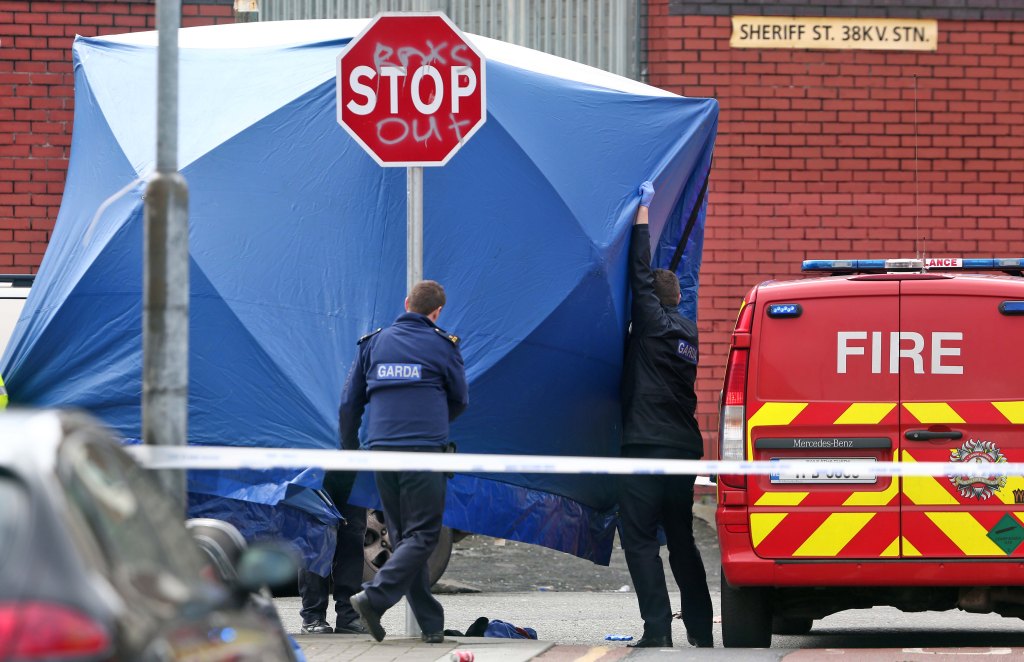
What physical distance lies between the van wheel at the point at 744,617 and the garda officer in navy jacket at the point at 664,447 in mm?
494

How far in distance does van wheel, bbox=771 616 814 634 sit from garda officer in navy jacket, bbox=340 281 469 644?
2246 millimetres

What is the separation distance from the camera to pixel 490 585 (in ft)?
37.8

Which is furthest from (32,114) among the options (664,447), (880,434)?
(880,434)

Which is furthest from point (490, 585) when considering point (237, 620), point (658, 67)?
point (237, 620)

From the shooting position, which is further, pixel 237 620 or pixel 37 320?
pixel 37 320

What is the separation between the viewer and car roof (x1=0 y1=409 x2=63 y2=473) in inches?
127

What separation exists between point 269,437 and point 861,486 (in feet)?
9.98

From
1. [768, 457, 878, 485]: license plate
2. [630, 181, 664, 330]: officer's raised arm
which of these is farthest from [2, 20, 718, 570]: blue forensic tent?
[768, 457, 878, 485]: license plate

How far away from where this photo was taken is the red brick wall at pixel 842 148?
1389cm

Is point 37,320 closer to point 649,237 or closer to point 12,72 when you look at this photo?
point 649,237

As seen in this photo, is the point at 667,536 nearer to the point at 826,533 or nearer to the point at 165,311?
the point at 826,533

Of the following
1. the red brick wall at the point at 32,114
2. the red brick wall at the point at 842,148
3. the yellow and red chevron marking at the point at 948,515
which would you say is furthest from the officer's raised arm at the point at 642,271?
the red brick wall at the point at 32,114

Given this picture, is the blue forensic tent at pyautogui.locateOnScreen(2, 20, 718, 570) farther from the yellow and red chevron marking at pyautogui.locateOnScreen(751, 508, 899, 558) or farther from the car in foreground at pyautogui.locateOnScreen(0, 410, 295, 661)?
the car in foreground at pyautogui.locateOnScreen(0, 410, 295, 661)

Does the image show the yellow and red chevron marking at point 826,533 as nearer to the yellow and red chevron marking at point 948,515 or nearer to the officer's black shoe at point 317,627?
the yellow and red chevron marking at point 948,515
